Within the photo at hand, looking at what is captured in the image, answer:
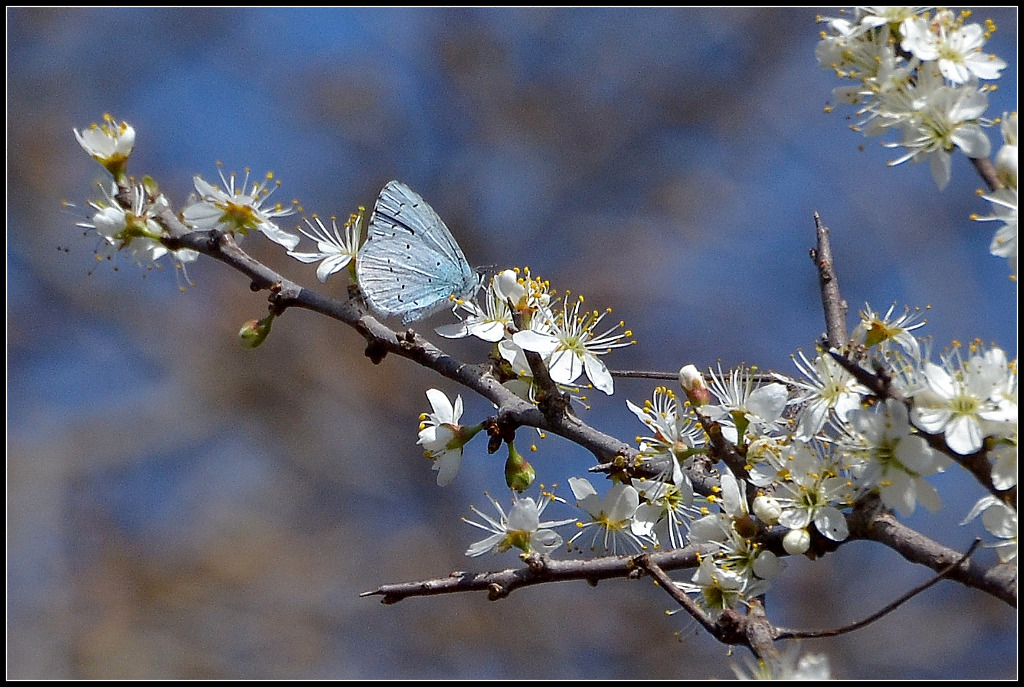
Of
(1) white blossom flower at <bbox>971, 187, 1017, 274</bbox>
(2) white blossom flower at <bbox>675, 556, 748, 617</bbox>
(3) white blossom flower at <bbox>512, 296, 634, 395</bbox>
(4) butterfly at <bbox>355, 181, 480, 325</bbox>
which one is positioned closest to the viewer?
(1) white blossom flower at <bbox>971, 187, 1017, 274</bbox>

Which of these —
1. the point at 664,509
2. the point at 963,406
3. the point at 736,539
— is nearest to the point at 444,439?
the point at 664,509

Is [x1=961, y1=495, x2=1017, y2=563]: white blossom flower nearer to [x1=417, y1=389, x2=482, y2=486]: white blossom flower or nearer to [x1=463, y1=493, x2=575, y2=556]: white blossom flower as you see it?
[x1=463, y1=493, x2=575, y2=556]: white blossom flower

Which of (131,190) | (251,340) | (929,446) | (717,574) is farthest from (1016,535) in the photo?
(131,190)

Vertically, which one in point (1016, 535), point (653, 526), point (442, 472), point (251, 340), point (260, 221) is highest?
point (260, 221)

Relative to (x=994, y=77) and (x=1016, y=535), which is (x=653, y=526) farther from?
(x=994, y=77)

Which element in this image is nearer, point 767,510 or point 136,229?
point 767,510

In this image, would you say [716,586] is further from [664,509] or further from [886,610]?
[886,610]

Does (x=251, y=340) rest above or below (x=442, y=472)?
above

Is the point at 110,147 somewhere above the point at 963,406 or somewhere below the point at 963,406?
above

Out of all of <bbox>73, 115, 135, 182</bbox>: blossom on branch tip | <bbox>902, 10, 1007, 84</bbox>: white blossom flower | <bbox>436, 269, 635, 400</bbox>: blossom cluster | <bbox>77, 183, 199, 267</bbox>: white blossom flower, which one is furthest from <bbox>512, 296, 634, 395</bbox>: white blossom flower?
<bbox>73, 115, 135, 182</bbox>: blossom on branch tip
